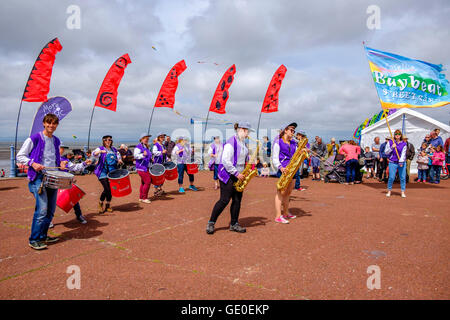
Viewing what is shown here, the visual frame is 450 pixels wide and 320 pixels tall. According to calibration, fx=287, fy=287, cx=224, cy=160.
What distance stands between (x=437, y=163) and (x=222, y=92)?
36.5ft

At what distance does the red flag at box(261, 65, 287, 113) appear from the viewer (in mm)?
16984

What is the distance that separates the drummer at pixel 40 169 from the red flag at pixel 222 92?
12224 millimetres

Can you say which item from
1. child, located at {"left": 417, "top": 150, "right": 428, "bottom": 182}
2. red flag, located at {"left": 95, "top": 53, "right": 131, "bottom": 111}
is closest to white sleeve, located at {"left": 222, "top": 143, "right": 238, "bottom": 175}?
red flag, located at {"left": 95, "top": 53, "right": 131, "bottom": 111}

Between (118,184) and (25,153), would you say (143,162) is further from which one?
(25,153)

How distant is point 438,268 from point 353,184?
30.9 ft

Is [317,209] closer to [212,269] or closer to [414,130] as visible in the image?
[212,269]

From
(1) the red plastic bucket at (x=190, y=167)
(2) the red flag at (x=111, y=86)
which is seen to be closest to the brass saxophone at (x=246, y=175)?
(1) the red plastic bucket at (x=190, y=167)

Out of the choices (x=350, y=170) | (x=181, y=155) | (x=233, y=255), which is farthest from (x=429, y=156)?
(x=233, y=255)

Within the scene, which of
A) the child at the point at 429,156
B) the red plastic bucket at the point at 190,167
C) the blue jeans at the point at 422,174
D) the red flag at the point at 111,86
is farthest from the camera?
the red flag at the point at 111,86

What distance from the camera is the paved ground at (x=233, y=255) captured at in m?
3.26

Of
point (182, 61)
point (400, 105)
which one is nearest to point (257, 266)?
point (400, 105)

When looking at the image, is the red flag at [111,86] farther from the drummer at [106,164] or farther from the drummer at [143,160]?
the drummer at [106,164]

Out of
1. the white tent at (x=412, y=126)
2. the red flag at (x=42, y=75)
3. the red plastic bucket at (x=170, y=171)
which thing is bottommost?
the red plastic bucket at (x=170, y=171)

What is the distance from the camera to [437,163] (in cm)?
1288
